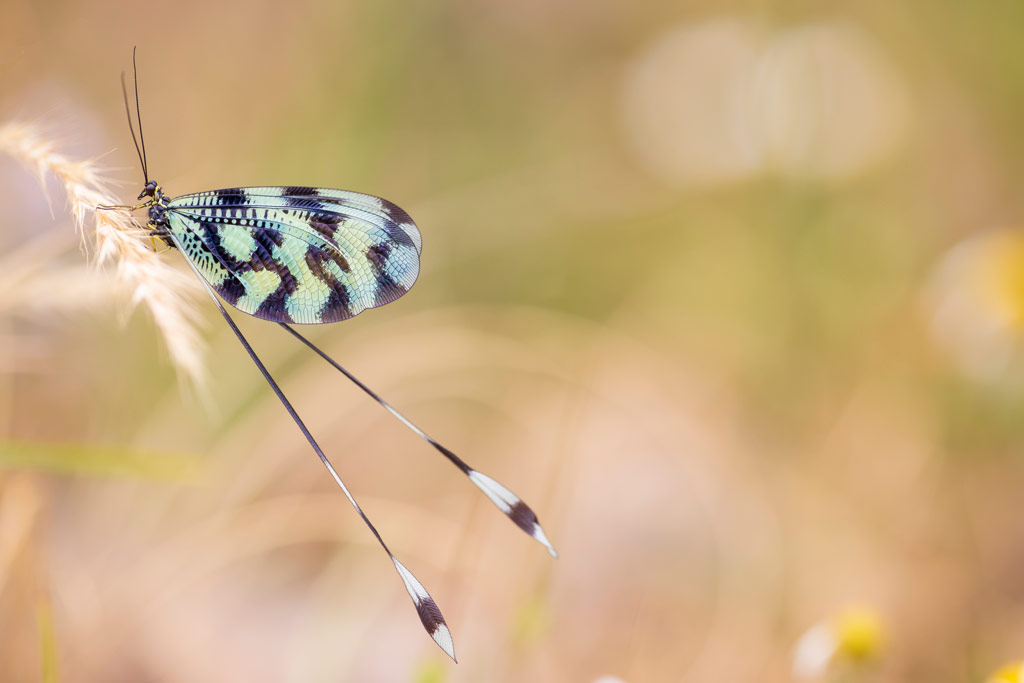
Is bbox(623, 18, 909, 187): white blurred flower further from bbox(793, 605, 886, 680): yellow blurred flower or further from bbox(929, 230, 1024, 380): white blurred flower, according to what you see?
bbox(793, 605, 886, 680): yellow blurred flower

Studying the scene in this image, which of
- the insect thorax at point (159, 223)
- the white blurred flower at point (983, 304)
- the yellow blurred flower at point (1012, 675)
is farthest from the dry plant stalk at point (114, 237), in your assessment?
the white blurred flower at point (983, 304)

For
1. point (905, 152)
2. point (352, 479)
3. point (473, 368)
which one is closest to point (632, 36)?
point (905, 152)

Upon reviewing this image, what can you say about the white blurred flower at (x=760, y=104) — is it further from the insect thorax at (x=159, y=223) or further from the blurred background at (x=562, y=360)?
the insect thorax at (x=159, y=223)

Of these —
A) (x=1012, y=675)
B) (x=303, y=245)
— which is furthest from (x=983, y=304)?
(x=303, y=245)

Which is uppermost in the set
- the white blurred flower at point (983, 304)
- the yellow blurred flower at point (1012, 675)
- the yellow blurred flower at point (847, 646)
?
the white blurred flower at point (983, 304)

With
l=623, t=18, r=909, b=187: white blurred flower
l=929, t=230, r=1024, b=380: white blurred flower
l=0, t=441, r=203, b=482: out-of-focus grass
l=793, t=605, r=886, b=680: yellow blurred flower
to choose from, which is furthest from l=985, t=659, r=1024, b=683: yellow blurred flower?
l=623, t=18, r=909, b=187: white blurred flower

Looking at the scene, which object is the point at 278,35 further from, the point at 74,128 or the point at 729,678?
the point at 729,678
